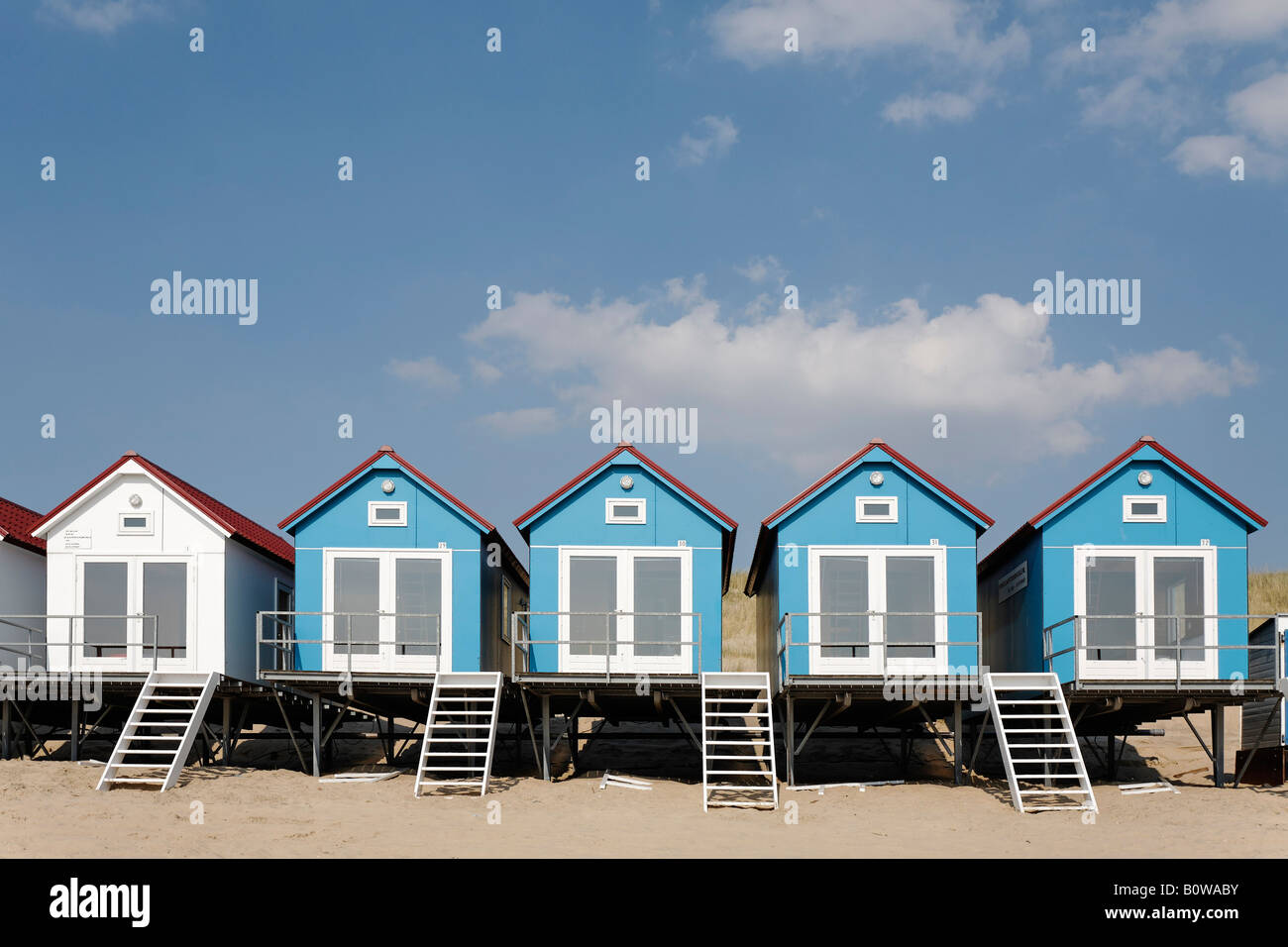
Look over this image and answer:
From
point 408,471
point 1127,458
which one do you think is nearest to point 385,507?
point 408,471

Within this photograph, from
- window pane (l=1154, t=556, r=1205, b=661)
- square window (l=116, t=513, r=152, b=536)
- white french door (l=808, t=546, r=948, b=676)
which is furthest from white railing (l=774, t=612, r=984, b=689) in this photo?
square window (l=116, t=513, r=152, b=536)

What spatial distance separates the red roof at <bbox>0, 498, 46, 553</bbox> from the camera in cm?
2666

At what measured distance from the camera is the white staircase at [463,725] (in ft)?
74.3

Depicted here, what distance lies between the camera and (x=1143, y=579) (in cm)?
2459

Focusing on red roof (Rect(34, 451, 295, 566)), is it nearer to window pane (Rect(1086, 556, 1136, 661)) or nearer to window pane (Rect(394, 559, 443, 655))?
window pane (Rect(394, 559, 443, 655))

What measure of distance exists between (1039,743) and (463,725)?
10218 mm

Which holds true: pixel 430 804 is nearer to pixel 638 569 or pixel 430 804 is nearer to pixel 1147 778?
pixel 638 569

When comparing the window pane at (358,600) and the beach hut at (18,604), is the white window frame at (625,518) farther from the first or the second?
the beach hut at (18,604)

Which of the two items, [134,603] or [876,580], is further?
[134,603]

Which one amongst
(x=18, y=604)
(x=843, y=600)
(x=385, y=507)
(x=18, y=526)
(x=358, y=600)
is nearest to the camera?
(x=843, y=600)

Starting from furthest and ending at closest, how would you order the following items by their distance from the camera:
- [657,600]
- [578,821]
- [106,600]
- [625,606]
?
[106,600] → [657,600] → [625,606] → [578,821]

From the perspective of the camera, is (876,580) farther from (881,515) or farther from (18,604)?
(18,604)

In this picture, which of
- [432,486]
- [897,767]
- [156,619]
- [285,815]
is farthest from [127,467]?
[897,767]
